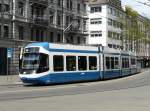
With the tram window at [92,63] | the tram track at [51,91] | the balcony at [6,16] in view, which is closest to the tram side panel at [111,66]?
the tram window at [92,63]

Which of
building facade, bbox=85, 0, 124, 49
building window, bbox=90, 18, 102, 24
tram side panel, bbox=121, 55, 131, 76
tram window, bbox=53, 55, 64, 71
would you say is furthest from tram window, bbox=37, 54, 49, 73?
building window, bbox=90, 18, 102, 24

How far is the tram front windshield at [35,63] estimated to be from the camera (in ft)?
102

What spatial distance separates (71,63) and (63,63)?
1317mm

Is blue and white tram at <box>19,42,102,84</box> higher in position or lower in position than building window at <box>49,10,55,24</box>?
lower

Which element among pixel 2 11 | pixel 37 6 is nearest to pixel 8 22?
pixel 2 11

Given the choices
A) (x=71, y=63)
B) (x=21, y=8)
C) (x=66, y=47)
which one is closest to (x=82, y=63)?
(x=71, y=63)

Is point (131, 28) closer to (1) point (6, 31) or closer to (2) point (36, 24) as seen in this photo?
(2) point (36, 24)

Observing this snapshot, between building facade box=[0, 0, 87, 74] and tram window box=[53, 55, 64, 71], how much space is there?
13.5 meters

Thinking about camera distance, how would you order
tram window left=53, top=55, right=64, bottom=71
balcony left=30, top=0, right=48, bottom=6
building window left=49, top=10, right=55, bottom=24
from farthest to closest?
building window left=49, top=10, right=55, bottom=24 < balcony left=30, top=0, right=48, bottom=6 < tram window left=53, top=55, right=64, bottom=71

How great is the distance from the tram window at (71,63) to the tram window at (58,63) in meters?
0.73

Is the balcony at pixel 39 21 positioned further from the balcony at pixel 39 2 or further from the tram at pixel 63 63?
the tram at pixel 63 63

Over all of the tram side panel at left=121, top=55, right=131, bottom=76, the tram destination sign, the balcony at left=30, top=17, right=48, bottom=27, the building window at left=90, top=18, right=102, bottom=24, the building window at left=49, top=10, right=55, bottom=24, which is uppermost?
the building window at left=90, top=18, right=102, bottom=24

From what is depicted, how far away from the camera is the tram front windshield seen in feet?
102

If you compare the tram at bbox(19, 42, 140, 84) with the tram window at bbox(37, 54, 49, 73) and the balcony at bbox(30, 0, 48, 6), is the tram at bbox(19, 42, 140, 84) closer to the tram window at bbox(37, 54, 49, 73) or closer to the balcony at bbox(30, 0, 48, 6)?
Answer: the tram window at bbox(37, 54, 49, 73)
